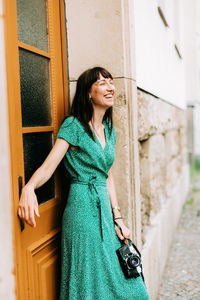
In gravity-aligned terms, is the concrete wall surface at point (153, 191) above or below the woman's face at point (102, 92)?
below

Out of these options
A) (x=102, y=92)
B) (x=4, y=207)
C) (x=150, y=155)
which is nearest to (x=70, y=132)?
(x=102, y=92)

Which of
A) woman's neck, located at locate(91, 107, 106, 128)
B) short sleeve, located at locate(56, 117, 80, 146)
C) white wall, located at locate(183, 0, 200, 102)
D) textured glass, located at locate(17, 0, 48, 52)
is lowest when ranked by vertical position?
short sleeve, located at locate(56, 117, 80, 146)

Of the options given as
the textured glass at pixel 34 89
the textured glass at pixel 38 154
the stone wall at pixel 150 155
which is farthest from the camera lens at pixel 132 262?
the stone wall at pixel 150 155

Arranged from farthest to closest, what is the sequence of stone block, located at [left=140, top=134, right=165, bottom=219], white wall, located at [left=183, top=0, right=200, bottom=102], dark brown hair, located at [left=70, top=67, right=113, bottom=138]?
white wall, located at [left=183, top=0, right=200, bottom=102]
stone block, located at [left=140, top=134, right=165, bottom=219]
dark brown hair, located at [left=70, top=67, right=113, bottom=138]

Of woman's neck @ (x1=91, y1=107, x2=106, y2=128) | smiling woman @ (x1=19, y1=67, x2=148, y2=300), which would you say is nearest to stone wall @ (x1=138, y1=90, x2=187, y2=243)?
woman's neck @ (x1=91, y1=107, x2=106, y2=128)

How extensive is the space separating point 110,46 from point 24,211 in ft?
4.73

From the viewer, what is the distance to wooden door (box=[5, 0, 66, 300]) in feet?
6.49

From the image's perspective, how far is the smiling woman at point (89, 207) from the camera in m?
2.20

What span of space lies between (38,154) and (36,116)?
25 centimetres

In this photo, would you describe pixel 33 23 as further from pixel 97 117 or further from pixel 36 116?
pixel 97 117

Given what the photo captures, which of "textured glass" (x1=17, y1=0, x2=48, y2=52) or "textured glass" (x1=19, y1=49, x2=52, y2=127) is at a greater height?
"textured glass" (x1=17, y1=0, x2=48, y2=52)

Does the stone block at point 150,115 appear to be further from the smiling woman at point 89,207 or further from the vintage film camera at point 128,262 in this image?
the vintage film camera at point 128,262

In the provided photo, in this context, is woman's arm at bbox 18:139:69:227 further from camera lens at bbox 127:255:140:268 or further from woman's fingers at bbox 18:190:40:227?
camera lens at bbox 127:255:140:268

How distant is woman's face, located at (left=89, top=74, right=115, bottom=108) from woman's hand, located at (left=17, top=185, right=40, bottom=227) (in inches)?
32.2
